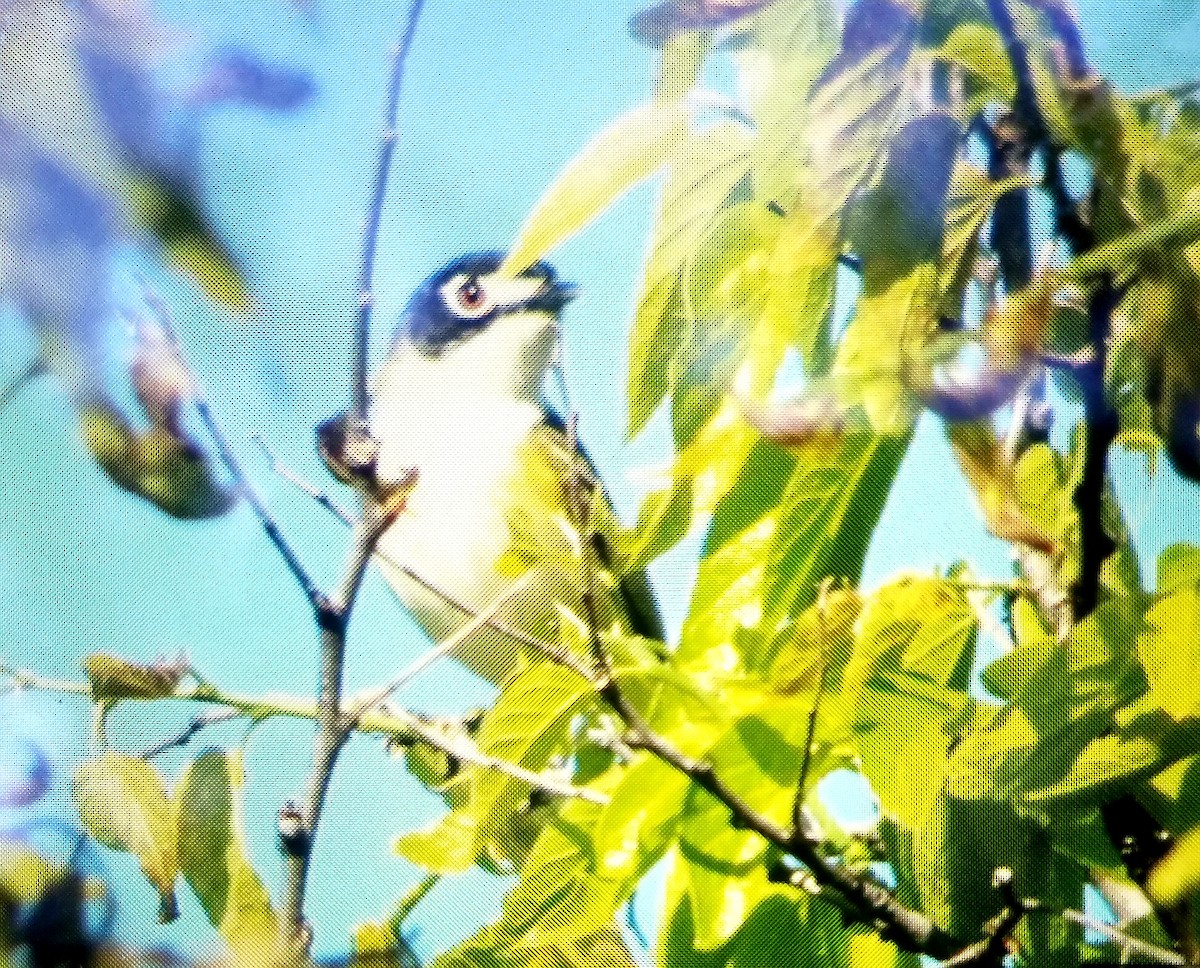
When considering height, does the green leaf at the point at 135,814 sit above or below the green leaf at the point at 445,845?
above

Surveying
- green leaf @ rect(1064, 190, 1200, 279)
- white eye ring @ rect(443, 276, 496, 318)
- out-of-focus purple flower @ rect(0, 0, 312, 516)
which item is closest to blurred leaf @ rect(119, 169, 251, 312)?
out-of-focus purple flower @ rect(0, 0, 312, 516)

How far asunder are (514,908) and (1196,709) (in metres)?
0.27

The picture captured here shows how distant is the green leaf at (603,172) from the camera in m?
0.49

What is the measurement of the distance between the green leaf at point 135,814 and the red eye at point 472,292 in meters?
0.34

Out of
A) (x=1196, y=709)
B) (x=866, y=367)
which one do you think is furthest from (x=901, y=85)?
(x=1196, y=709)

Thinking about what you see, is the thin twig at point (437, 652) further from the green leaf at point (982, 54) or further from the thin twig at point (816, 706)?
the green leaf at point (982, 54)

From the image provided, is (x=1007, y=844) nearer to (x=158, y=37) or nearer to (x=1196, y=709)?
(x=1196, y=709)

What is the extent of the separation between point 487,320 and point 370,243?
421mm

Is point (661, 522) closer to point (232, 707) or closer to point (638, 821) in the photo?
point (638, 821)

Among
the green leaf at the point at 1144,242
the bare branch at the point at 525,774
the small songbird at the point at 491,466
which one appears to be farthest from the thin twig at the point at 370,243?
the green leaf at the point at 1144,242

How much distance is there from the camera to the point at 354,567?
524mm

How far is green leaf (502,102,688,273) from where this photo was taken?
49 cm

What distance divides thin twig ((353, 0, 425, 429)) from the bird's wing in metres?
0.08

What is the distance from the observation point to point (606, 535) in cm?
54
